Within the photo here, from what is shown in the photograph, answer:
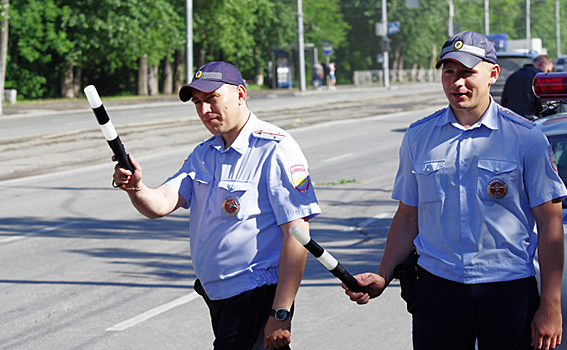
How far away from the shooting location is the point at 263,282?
305cm

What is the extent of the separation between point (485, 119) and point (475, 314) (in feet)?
2.35

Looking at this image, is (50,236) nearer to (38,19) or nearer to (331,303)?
(331,303)

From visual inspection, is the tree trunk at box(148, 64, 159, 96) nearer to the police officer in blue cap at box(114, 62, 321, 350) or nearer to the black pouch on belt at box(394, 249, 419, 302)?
the police officer in blue cap at box(114, 62, 321, 350)

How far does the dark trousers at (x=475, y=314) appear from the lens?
2.82 metres

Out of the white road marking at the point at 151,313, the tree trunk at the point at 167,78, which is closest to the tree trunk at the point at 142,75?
the tree trunk at the point at 167,78

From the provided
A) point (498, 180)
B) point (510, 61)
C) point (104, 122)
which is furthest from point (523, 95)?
point (104, 122)

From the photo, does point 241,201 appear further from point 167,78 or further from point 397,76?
point 397,76

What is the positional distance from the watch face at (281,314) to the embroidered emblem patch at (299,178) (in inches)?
17.6

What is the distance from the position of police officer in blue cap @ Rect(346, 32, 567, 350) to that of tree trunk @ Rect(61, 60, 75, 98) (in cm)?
4085

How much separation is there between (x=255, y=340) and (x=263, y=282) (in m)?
0.23

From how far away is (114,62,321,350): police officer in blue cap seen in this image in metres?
2.97

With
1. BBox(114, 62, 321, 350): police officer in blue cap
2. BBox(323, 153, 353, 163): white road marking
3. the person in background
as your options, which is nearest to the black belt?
BBox(114, 62, 321, 350): police officer in blue cap

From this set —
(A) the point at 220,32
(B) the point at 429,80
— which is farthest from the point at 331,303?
(B) the point at 429,80

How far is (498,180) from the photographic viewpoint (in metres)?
2.81
